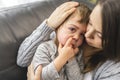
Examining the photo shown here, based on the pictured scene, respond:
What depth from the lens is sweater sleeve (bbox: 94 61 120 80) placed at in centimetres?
103

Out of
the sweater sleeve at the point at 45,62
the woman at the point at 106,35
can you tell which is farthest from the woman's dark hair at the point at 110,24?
the sweater sleeve at the point at 45,62

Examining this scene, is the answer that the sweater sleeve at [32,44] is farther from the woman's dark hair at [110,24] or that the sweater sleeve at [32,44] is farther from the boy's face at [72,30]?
the woman's dark hair at [110,24]

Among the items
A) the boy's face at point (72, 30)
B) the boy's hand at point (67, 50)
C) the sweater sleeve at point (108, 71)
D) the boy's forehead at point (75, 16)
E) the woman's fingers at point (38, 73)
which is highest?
the boy's forehead at point (75, 16)

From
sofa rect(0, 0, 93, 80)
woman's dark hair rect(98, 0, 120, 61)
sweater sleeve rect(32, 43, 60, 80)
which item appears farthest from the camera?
sofa rect(0, 0, 93, 80)

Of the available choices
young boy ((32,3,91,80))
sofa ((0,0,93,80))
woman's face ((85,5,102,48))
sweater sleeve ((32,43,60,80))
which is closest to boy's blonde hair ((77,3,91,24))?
young boy ((32,3,91,80))

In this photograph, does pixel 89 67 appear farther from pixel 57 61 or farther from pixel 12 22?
pixel 12 22

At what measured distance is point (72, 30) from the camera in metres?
1.17

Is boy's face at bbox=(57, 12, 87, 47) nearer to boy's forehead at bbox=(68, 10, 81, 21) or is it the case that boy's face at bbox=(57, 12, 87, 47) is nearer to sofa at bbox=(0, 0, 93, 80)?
boy's forehead at bbox=(68, 10, 81, 21)

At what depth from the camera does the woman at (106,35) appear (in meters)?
0.95

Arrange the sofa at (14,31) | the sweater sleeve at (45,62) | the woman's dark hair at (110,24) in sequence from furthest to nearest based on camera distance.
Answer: the sofa at (14,31), the sweater sleeve at (45,62), the woman's dark hair at (110,24)

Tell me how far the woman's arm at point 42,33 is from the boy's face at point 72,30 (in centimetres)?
3

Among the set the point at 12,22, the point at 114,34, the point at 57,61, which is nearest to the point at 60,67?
the point at 57,61

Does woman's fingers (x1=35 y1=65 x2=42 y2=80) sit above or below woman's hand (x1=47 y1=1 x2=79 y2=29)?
below

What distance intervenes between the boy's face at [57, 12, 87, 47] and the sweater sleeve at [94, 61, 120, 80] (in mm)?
189
